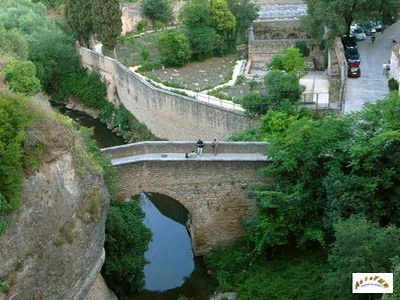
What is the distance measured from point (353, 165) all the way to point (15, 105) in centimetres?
934

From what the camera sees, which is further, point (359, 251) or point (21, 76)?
point (21, 76)

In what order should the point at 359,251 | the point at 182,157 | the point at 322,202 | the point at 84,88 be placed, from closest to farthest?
the point at 359,251 < the point at 322,202 < the point at 182,157 < the point at 84,88

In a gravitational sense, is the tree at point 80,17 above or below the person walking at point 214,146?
above

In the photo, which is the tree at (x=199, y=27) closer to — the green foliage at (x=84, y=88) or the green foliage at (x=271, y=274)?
the green foliage at (x=84, y=88)

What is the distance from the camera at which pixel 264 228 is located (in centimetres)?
1867

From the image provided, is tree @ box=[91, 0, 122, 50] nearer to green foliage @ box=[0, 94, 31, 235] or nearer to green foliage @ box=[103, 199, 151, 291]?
green foliage @ box=[103, 199, 151, 291]

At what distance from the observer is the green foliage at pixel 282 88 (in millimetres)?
23938

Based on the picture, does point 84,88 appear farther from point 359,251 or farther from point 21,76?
point 359,251

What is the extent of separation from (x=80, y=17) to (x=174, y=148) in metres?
15.8

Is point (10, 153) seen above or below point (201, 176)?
above

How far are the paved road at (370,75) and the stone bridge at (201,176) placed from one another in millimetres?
6749

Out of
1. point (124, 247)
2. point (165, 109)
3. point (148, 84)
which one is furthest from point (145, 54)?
point (124, 247)

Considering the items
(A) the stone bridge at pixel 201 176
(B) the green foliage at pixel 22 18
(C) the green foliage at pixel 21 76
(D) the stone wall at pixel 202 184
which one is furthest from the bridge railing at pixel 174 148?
(B) the green foliage at pixel 22 18

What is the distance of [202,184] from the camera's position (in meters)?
19.9
